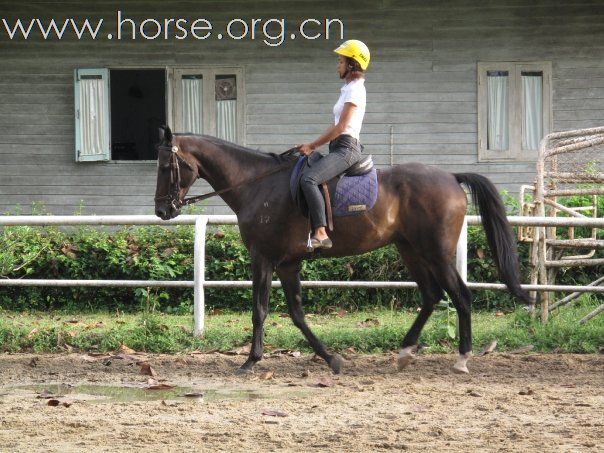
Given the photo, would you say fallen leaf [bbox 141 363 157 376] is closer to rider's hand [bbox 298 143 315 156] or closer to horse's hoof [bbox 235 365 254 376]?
horse's hoof [bbox 235 365 254 376]

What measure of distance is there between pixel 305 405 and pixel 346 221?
7.19ft

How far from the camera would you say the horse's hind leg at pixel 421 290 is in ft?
29.4

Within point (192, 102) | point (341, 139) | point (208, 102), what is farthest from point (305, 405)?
point (192, 102)

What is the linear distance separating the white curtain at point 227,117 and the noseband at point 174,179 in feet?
26.5

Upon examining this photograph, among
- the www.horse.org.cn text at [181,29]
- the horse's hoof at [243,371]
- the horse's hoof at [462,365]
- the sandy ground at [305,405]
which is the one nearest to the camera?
the sandy ground at [305,405]

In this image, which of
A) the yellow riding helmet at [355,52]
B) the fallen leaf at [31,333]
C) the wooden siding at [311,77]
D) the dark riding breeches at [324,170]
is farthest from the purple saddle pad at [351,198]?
the wooden siding at [311,77]

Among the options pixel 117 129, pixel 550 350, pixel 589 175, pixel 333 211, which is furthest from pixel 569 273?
pixel 117 129

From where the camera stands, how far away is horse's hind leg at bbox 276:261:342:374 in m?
8.75

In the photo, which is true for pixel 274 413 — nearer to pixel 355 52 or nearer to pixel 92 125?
pixel 355 52

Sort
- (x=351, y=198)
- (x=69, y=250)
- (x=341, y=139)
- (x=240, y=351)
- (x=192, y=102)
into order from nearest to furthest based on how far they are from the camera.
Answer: (x=341, y=139), (x=351, y=198), (x=240, y=351), (x=69, y=250), (x=192, y=102)

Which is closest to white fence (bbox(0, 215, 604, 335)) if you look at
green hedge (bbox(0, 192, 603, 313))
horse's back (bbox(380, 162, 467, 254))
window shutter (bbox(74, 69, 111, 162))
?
horse's back (bbox(380, 162, 467, 254))

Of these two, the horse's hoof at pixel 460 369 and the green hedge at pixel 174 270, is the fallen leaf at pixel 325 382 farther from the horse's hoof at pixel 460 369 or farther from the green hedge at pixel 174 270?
the green hedge at pixel 174 270

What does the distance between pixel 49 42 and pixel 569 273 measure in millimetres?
9214

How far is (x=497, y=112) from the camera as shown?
1689 cm
